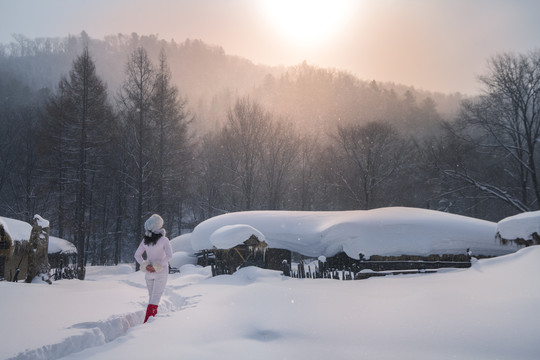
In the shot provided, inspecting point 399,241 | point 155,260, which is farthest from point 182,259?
point 155,260

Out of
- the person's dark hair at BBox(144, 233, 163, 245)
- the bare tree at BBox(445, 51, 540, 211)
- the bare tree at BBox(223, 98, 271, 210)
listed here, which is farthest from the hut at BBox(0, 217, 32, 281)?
the bare tree at BBox(445, 51, 540, 211)

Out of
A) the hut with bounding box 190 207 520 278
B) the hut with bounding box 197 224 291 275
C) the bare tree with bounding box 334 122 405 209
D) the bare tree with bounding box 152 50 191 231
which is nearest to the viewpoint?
the hut with bounding box 190 207 520 278

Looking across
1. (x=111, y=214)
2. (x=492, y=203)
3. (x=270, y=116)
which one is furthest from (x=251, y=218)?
(x=492, y=203)

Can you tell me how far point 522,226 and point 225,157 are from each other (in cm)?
3111

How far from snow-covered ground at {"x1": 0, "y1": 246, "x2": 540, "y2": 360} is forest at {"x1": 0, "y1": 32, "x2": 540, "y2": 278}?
11.7 meters

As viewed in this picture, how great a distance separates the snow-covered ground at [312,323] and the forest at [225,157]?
11.7 m

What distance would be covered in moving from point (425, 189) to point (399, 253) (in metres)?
24.9

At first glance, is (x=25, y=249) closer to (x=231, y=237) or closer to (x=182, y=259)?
(x=182, y=259)

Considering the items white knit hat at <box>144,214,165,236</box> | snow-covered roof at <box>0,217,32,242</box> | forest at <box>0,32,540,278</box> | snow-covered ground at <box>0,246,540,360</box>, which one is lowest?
snow-covered ground at <box>0,246,540,360</box>

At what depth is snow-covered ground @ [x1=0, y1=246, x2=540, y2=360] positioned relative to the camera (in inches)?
157

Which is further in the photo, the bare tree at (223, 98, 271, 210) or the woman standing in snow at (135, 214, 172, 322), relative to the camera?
the bare tree at (223, 98, 271, 210)

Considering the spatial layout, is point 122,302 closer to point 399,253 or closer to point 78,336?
point 78,336

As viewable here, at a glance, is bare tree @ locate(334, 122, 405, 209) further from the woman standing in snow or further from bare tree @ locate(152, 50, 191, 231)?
the woman standing in snow

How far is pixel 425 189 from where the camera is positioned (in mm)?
35719
